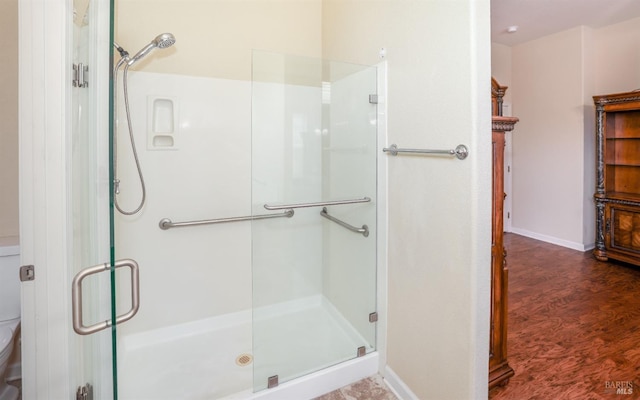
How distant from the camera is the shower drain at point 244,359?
75.7 inches

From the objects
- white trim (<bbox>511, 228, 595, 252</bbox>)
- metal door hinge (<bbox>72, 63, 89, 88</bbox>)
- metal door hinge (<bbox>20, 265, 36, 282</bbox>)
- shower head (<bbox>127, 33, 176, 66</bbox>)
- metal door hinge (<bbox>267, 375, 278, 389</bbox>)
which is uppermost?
shower head (<bbox>127, 33, 176, 66</bbox>)

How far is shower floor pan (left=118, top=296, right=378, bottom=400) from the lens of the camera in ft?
5.59

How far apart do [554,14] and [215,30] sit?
12.1 feet

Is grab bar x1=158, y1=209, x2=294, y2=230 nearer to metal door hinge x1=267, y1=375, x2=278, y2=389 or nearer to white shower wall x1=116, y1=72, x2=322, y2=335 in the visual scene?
white shower wall x1=116, y1=72, x2=322, y2=335

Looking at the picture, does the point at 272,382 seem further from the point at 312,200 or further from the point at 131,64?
the point at 131,64

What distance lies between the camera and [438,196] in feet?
4.77

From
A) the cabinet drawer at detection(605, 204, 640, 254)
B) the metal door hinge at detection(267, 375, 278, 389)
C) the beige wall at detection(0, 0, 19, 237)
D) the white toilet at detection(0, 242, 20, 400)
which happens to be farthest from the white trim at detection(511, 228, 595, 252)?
the beige wall at detection(0, 0, 19, 237)

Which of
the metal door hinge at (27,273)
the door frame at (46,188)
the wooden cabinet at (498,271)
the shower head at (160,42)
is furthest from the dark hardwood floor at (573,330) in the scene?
the shower head at (160,42)

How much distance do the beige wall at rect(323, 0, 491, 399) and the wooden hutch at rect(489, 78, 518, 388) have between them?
0.29 m

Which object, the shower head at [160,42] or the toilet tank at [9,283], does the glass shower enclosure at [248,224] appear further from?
the toilet tank at [9,283]

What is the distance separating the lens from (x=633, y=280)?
3.07 metres

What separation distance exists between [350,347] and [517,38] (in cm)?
461

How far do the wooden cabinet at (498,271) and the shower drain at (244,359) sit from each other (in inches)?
54.4

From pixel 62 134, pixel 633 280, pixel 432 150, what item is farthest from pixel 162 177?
pixel 633 280
